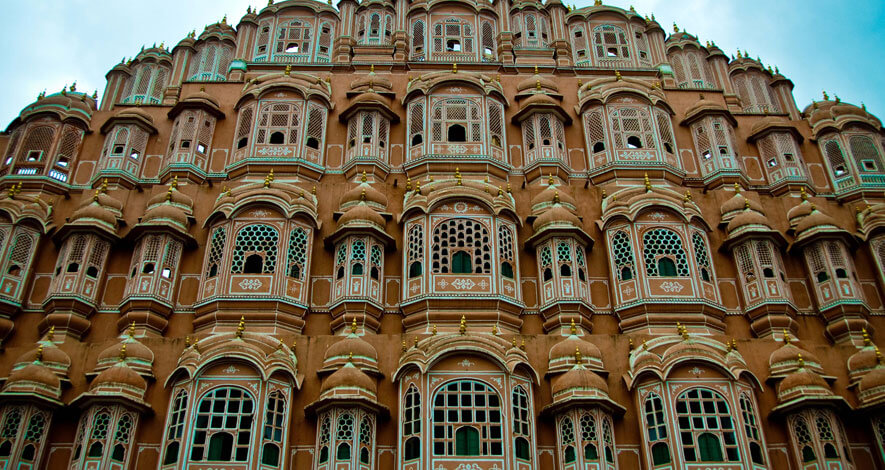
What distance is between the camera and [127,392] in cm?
2038

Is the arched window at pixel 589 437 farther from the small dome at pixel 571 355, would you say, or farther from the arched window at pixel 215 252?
the arched window at pixel 215 252

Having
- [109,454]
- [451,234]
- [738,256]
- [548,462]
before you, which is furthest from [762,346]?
[109,454]

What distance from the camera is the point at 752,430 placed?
20.6 metres

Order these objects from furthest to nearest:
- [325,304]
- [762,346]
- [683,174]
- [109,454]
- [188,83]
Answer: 1. [188,83]
2. [683,174]
3. [325,304]
4. [762,346]
5. [109,454]

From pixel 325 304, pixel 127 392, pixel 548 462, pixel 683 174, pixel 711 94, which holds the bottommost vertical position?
pixel 548 462

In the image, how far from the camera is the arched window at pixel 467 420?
19922 millimetres

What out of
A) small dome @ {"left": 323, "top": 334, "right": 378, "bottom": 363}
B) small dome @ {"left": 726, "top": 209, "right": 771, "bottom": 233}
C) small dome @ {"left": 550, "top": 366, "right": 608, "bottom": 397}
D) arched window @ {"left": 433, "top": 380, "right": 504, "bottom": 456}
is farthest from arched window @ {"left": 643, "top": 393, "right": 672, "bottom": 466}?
small dome @ {"left": 323, "top": 334, "right": 378, "bottom": 363}

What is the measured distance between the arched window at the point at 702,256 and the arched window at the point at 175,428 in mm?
14698

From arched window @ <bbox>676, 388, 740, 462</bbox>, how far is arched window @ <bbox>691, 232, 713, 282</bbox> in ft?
15.2

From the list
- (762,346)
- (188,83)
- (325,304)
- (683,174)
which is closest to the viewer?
(762,346)

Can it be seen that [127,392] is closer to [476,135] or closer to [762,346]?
[476,135]

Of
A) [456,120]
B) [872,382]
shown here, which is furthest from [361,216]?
[872,382]

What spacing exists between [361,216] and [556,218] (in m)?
5.73

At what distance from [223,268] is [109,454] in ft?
20.1
